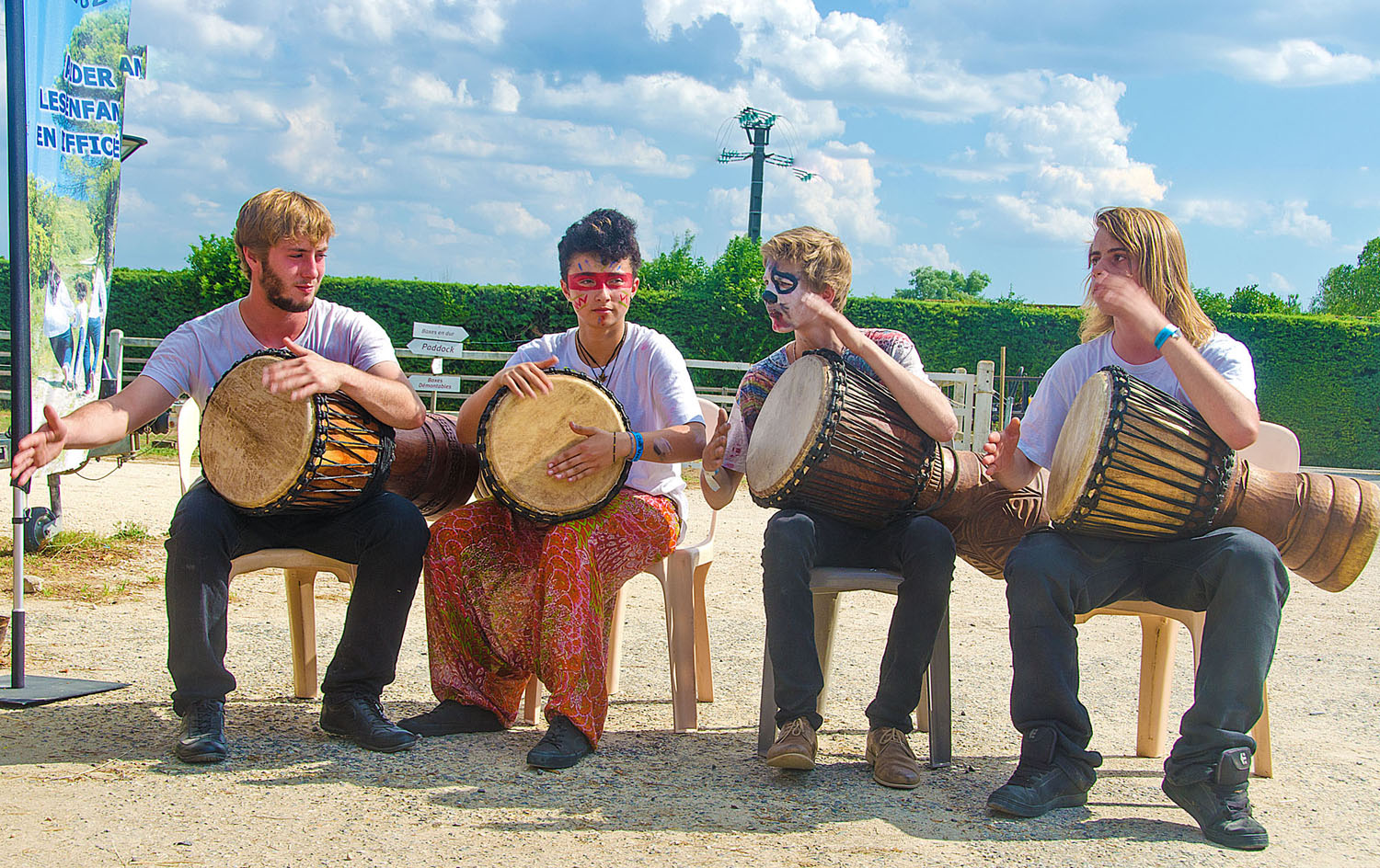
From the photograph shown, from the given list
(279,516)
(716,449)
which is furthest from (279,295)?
(716,449)

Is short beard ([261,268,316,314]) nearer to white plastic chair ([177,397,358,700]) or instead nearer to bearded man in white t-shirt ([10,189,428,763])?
bearded man in white t-shirt ([10,189,428,763])

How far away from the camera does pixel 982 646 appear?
190 inches

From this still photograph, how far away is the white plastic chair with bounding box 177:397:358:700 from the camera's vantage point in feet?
10.9

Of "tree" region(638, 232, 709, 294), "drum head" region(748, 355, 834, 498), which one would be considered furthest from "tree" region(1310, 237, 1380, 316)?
"drum head" region(748, 355, 834, 498)

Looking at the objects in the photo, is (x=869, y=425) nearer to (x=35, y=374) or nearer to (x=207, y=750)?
(x=207, y=750)

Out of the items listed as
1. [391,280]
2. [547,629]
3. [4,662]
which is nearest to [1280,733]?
[547,629]

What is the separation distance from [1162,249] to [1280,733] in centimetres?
169

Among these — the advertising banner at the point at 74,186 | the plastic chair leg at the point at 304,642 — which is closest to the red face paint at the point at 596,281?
the plastic chair leg at the point at 304,642

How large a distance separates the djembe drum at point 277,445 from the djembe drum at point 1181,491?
2.05 meters

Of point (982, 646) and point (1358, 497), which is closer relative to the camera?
point (1358, 497)

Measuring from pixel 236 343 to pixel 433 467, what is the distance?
0.73 meters

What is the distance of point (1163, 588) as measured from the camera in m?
3.01

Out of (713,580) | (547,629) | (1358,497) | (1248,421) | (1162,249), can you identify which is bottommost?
(713,580)

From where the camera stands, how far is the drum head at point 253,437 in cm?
316
